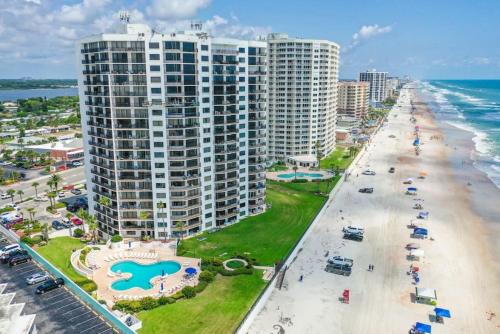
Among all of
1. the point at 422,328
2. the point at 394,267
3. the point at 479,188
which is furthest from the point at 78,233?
the point at 479,188

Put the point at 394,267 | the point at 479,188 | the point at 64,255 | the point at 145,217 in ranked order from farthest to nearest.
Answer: the point at 479,188 < the point at 145,217 < the point at 64,255 < the point at 394,267

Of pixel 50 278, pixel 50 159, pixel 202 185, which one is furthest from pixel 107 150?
pixel 50 159

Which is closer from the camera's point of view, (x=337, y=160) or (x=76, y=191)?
(x=76, y=191)

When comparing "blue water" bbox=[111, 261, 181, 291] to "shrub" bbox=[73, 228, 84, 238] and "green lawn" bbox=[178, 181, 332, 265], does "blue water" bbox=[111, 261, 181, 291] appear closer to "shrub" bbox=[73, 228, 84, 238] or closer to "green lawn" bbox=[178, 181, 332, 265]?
"green lawn" bbox=[178, 181, 332, 265]

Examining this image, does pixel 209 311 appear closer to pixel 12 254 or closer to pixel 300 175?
pixel 12 254

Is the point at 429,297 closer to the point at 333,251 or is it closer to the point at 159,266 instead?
the point at 333,251

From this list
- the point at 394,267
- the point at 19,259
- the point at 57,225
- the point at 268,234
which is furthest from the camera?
the point at 57,225

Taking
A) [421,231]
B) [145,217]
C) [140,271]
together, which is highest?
[145,217]
